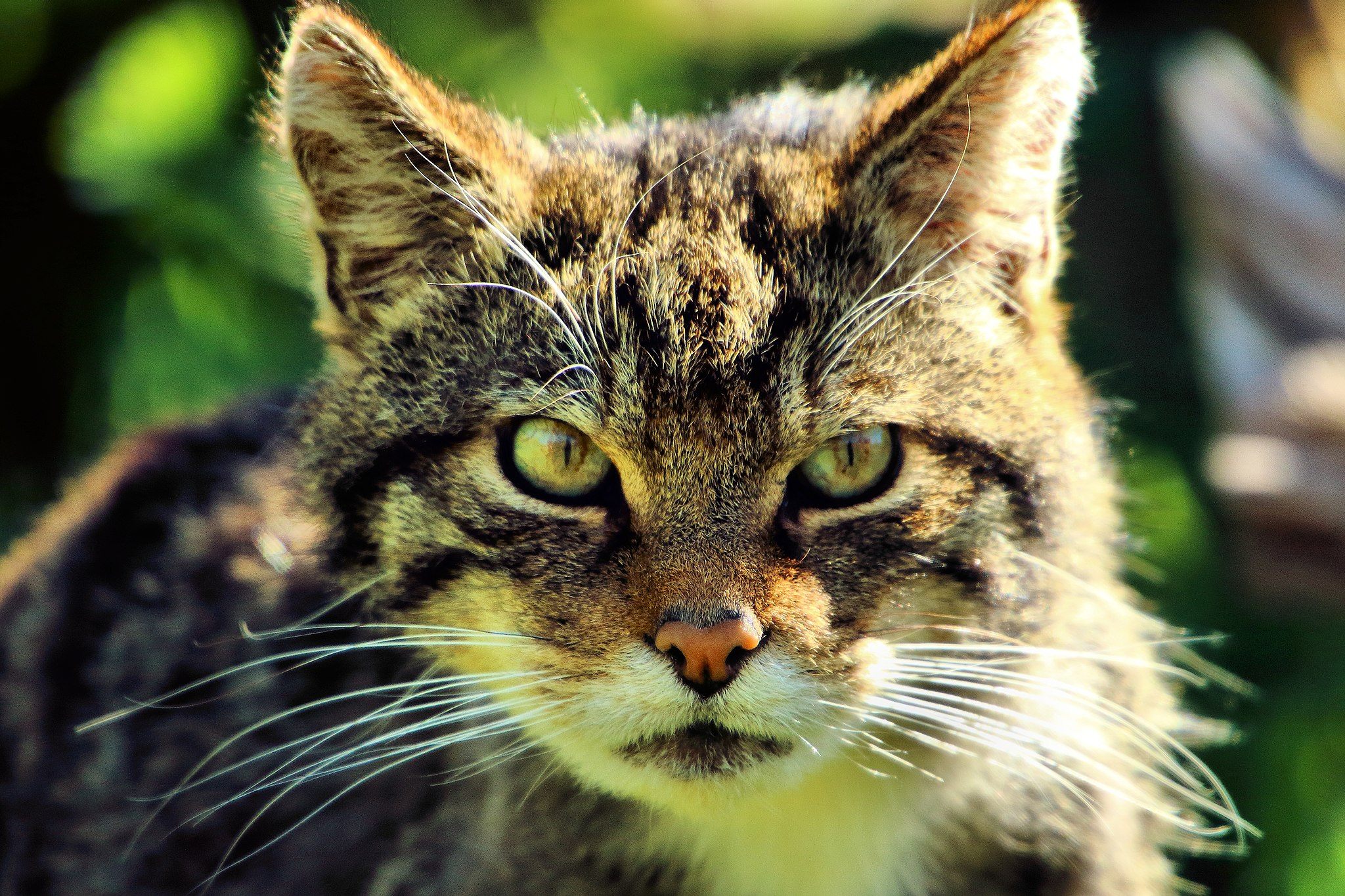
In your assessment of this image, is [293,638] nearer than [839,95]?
Yes

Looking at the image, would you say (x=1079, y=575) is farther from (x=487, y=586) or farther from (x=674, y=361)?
(x=487, y=586)

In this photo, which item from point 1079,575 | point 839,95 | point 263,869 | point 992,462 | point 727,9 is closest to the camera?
point 992,462

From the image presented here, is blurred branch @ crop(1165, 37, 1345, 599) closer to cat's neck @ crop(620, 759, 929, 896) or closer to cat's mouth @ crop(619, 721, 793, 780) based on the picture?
cat's neck @ crop(620, 759, 929, 896)

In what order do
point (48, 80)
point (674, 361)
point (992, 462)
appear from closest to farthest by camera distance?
point (674, 361)
point (992, 462)
point (48, 80)

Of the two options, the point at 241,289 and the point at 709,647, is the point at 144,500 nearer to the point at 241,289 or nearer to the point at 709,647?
the point at 241,289

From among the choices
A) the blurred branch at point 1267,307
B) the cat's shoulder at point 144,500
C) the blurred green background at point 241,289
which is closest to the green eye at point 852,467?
the cat's shoulder at point 144,500

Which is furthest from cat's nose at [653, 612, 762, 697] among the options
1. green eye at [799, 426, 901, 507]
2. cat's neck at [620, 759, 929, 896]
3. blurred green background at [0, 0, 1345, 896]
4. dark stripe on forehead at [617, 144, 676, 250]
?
blurred green background at [0, 0, 1345, 896]

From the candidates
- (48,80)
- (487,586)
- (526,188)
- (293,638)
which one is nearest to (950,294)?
(526,188)

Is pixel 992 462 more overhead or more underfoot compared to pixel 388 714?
more overhead

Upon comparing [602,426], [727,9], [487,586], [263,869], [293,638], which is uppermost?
[727,9]
